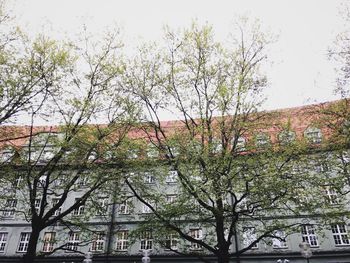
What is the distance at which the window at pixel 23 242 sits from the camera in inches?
1129

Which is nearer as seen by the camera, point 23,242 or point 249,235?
point 249,235

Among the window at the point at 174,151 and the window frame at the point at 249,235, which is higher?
the window at the point at 174,151

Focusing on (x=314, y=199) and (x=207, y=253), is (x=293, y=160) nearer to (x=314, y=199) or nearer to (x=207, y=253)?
(x=314, y=199)

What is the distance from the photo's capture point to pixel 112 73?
18.5 m

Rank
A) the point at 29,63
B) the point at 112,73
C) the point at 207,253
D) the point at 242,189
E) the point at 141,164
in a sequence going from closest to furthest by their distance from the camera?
the point at 242,189 < the point at 29,63 < the point at 141,164 < the point at 112,73 < the point at 207,253

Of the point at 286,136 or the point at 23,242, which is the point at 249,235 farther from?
the point at 23,242

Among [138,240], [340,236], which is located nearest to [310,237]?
[340,236]

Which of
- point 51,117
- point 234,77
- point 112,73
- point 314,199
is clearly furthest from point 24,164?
point 314,199

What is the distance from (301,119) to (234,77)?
432cm

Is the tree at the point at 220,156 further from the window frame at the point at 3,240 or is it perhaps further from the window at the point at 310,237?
the window frame at the point at 3,240

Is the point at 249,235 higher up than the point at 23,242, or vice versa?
the point at 23,242

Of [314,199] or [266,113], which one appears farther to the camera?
[266,113]

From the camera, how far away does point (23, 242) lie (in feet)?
95.0

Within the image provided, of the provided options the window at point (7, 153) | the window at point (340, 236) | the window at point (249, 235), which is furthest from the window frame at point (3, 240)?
A: the window at point (340, 236)
